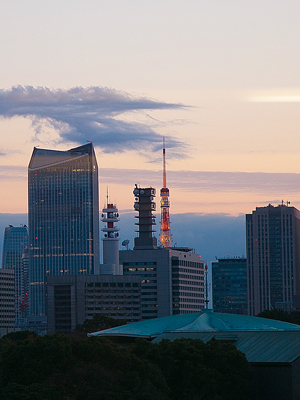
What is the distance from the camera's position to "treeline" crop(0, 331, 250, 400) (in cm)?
7969

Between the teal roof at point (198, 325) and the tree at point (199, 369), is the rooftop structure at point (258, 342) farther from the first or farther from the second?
the tree at point (199, 369)

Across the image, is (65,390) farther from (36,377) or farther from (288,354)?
(288,354)

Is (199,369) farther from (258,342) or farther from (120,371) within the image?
(258,342)

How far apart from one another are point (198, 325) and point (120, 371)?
4297 centimetres

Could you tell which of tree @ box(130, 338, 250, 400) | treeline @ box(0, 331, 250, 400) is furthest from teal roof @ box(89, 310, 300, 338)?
treeline @ box(0, 331, 250, 400)

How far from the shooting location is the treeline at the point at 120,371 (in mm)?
79688

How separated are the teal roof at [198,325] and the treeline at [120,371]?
2317 centimetres

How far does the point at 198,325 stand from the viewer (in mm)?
125750

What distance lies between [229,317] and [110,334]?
2150cm

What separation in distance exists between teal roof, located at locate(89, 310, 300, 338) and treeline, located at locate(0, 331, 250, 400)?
76.0 ft

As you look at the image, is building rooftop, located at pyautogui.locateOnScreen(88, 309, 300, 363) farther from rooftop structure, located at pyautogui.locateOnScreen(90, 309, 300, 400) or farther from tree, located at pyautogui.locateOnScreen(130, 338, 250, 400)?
tree, located at pyautogui.locateOnScreen(130, 338, 250, 400)

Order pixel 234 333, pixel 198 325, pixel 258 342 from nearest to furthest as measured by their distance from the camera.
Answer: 1. pixel 258 342
2. pixel 234 333
3. pixel 198 325

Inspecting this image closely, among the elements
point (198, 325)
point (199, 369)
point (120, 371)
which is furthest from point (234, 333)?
point (120, 371)

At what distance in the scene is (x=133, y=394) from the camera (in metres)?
81.2
